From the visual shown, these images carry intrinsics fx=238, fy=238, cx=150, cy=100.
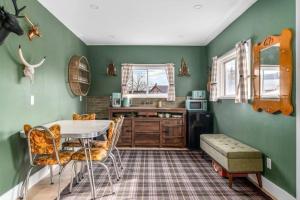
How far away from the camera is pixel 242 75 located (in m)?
3.63

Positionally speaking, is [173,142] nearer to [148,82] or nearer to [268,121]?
[148,82]

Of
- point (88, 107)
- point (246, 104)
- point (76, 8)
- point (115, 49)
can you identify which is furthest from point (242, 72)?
point (88, 107)

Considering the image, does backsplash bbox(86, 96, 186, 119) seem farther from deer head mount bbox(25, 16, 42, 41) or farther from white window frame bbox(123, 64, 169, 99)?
deer head mount bbox(25, 16, 42, 41)

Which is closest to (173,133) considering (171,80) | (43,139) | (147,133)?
(147,133)

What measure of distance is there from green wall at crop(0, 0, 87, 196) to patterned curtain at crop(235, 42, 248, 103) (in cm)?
295

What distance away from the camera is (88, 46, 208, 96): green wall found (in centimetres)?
614

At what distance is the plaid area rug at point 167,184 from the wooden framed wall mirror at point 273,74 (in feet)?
3.68

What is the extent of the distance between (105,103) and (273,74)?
4.25 m

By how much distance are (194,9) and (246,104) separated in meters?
1.66

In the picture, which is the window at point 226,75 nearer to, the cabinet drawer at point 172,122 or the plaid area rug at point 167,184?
the cabinet drawer at point 172,122

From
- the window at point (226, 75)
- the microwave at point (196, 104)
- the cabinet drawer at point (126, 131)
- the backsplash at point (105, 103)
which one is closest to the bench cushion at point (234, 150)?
the window at point (226, 75)

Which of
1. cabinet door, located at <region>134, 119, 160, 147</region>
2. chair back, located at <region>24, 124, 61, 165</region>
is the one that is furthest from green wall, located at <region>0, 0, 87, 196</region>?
cabinet door, located at <region>134, 119, 160, 147</region>

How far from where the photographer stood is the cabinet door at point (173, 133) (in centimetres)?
562

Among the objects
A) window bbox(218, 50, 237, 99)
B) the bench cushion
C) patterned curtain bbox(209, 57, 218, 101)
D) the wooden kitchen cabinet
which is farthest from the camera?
the wooden kitchen cabinet
